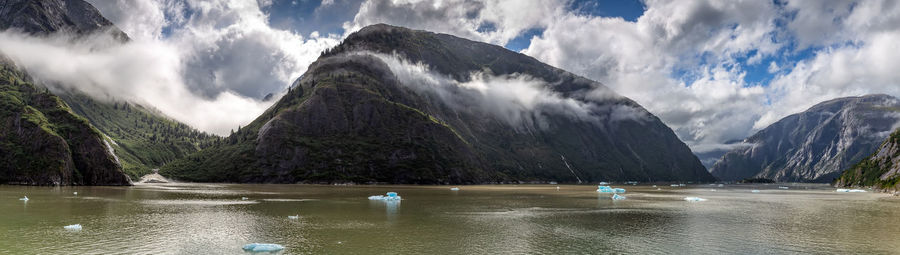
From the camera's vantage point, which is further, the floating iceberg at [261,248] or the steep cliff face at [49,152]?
the steep cliff face at [49,152]

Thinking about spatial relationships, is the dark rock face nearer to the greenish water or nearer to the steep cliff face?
the steep cliff face

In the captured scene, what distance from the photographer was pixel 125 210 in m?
75.3

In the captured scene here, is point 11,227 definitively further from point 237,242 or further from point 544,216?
point 544,216

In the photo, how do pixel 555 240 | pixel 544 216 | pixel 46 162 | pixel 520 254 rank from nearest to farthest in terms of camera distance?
pixel 520 254
pixel 555 240
pixel 544 216
pixel 46 162

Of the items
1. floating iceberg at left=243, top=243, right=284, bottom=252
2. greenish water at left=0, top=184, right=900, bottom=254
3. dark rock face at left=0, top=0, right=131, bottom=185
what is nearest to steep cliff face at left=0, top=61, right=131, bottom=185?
dark rock face at left=0, top=0, right=131, bottom=185

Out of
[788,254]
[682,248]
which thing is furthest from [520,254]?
[788,254]

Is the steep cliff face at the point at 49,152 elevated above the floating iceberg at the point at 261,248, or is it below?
above

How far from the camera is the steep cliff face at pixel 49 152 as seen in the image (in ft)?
557

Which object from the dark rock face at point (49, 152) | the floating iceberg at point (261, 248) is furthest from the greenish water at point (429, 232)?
the dark rock face at point (49, 152)

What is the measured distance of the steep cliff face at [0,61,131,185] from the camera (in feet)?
557

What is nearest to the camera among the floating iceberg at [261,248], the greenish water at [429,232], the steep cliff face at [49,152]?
the floating iceberg at [261,248]

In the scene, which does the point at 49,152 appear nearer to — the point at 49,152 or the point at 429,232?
the point at 49,152

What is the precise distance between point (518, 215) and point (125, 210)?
6131 cm

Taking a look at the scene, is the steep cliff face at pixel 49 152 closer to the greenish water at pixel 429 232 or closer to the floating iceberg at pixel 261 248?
the greenish water at pixel 429 232
